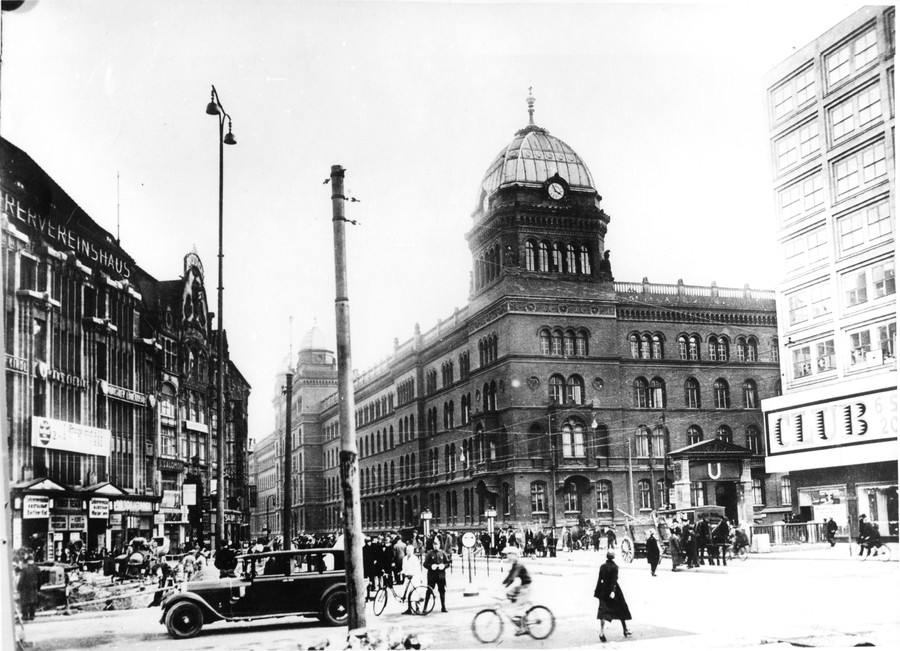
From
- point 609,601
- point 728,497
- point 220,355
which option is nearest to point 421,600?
point 609,601

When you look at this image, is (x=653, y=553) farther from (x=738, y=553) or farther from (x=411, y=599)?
(x=411, y=599)

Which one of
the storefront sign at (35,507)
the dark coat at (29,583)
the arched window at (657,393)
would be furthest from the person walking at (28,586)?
the arched window at (657,393)

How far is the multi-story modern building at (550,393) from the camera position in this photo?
20.4m

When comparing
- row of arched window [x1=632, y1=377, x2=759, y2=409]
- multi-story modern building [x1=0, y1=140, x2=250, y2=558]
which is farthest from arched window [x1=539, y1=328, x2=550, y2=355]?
multi-story modern building [x1=0, y1=140, x2=250, y2=558]

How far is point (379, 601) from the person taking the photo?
14695mm

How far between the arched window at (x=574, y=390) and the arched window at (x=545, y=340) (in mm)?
2696

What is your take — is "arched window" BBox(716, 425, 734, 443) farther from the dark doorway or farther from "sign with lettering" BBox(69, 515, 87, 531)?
"sign with lettering" BBox(69, 515, 87, 531)

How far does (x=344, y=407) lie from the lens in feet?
40.3

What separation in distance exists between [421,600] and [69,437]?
6169mm

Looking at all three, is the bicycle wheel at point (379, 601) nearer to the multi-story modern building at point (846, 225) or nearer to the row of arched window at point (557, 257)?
the multi-story modern building at point (846, 225)

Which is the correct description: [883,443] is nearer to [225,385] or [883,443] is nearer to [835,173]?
[835,173]

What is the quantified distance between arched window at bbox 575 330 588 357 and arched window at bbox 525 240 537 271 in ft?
15.9

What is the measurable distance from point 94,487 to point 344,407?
4.09 meters

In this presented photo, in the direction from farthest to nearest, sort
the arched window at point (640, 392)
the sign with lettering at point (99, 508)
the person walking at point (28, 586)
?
1. the arched window at point (640, 392)
2. the sign with lettering at point (99, 508)
3. the person walking at point (28, 586)
